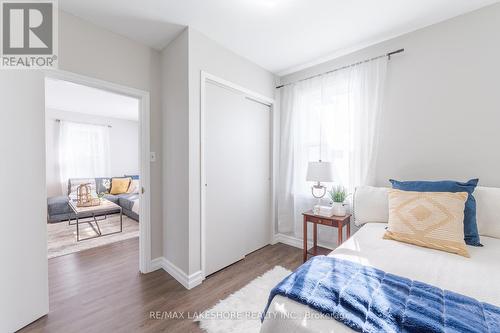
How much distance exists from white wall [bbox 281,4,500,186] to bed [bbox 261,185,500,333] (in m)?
0.43

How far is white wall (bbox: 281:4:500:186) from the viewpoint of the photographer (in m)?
1.83

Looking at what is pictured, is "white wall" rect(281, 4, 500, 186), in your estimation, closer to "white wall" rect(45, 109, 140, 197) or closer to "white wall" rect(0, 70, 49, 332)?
"white wall" rect(0, 70, 49, 332)

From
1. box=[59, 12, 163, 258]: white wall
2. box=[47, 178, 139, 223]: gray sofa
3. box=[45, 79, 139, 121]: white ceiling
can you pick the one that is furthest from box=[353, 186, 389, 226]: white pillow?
box=[47, 178, 139, 223]: gray sofa

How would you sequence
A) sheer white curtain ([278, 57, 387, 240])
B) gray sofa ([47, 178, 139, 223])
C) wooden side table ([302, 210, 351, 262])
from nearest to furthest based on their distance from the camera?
1. wooden side table ([302, 210, 351, 262])
2. sheer white curtain ([278, 57, 387, 240])
3. gray sofa ([47, 178, 139, 223])

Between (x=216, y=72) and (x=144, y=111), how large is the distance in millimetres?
927

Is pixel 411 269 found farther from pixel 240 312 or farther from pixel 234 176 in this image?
pixel 234 176

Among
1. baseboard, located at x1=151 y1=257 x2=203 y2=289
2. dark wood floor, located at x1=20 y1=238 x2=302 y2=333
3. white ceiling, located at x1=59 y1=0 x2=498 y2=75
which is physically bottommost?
dark wood floor, located at x1=20 y1=238 x2=302 y2=333

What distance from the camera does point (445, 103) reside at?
2.02 metres

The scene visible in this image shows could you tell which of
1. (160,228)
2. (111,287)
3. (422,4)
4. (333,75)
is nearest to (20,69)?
(160,228)

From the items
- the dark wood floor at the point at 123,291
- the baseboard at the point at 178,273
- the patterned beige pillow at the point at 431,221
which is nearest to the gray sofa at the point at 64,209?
the dark wood floor at the point at 123,291

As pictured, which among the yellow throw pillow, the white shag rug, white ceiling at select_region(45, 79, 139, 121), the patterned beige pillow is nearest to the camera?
the patterned beige pillow

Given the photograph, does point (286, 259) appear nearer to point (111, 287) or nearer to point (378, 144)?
point (378, 144)

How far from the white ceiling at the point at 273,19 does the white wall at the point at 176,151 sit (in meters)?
0.26

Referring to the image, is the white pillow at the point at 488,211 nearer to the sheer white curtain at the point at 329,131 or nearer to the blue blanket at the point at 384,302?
the sheer white curtain at the point at 329,131
